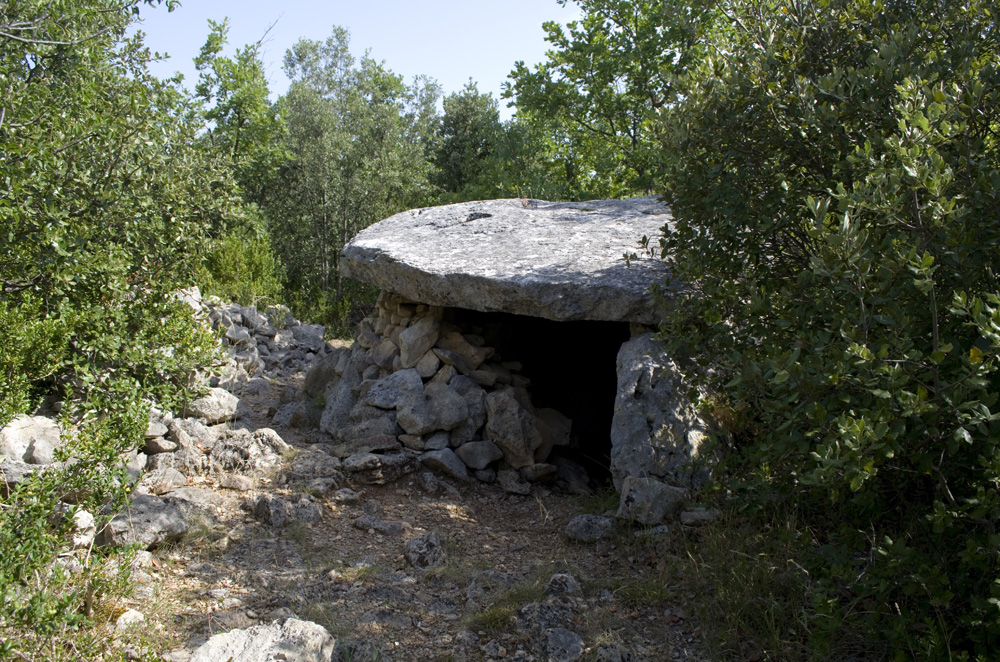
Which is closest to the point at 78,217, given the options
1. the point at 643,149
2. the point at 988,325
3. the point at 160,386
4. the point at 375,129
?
the point at 160,386

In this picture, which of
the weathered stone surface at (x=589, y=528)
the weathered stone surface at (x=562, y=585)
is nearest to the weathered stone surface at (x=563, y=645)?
the weathered stone surface at (x=562, y=585)

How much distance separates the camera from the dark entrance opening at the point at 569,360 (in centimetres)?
654

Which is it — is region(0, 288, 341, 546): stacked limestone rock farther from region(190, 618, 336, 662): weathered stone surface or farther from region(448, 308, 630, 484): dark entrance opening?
region(448, 308, 630, 484): dark entrance opening

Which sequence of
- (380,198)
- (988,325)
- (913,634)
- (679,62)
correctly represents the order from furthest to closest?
1. (380,198)
2. (679,62)
3. (913,634)
4. (988,325)

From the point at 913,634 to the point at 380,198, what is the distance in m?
10.9

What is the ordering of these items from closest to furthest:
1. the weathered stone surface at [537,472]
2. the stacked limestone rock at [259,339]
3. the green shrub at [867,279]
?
the green shrub at [867,279] → the weathered stone surface at [537,472] → the stacked limestone rock at [259,339]

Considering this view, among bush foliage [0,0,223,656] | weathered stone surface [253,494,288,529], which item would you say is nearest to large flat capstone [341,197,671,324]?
bush foliage [0,0,223,656]

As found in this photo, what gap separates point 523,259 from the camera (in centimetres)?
564

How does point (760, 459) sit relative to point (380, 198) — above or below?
below

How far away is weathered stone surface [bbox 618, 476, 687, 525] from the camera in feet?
14.4

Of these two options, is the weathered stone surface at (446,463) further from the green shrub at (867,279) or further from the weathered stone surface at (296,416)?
the green shrub at (867,279)

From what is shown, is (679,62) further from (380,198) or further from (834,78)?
(834,78)

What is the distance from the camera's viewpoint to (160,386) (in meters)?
5.08

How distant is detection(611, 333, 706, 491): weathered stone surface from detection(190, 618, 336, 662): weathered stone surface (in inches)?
87.9
